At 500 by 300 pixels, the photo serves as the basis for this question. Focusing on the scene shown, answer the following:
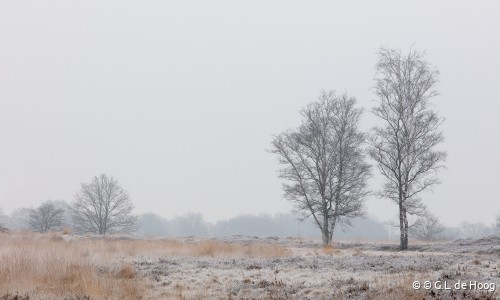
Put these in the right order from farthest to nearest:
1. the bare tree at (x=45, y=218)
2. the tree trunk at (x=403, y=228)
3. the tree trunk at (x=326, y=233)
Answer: the bare tree at (x=45, y=218) < the tree trunk at (x=326, y=233) < the tree trunk at (x=403, y=228)

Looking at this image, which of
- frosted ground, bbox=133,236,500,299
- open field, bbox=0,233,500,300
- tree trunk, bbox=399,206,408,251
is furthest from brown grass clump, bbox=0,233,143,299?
tree trunk, bbox=399,206,408,251

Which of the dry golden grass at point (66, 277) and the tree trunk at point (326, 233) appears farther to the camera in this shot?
the tree trunk at point (326, 233)

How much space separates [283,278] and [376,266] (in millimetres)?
2776

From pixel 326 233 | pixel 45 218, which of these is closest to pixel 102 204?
pixel 45 218

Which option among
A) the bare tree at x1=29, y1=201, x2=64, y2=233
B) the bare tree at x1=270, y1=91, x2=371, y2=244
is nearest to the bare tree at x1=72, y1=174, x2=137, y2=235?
the bare tree at x1=29, y1=201, x2=64, y2=233

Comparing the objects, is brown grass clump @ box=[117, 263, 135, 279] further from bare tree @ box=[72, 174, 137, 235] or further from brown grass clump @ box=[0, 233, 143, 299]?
bare tree @ box=[72, 174, 137, 235]

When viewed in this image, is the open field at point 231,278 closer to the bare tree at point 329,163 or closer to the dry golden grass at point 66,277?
the dry golden grass at point 66,277

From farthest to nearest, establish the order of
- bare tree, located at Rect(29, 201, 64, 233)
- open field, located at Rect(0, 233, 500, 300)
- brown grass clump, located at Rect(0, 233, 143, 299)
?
bare tree, located at Rect(29, 201, 64, 233) < brown grass clump, located at Rect(0, 233, 143, 299) < open field, located at Rect(0, 233, 500, 300)

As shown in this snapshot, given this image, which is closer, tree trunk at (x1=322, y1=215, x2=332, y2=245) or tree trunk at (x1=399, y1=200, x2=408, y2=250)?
tree trunk at (x1=399, y1=200, x2=408, y2=250)

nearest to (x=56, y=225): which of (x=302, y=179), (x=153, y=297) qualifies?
(x=302, y=179)

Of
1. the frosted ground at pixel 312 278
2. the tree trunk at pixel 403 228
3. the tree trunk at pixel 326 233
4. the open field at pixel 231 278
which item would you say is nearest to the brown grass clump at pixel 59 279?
Result: the open field at pixel 231 278

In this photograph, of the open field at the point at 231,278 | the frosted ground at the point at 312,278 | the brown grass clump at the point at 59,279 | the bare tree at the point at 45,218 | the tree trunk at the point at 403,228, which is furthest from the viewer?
the bare tree at the point at 45,218

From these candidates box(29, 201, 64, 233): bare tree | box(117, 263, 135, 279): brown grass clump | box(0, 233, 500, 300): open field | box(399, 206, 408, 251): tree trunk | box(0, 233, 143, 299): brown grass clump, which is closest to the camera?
box(0, 233, 500, 300): open field

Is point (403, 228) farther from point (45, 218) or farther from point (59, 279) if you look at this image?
point (45, 218)
